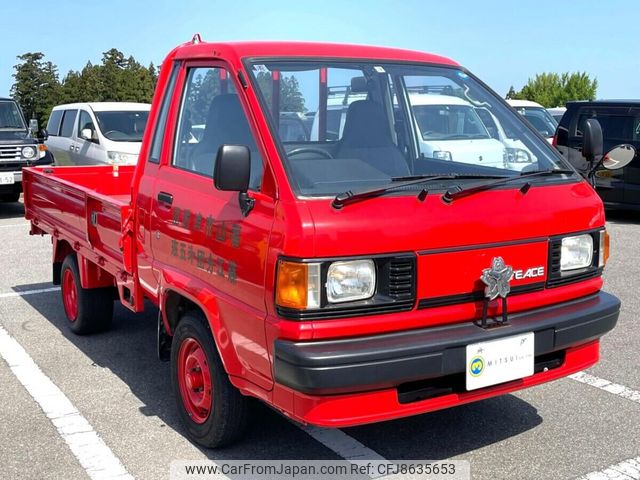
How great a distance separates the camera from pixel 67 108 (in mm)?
15141

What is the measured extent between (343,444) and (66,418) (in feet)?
5.14

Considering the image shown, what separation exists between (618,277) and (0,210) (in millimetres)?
10265

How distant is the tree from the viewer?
66.0 meters

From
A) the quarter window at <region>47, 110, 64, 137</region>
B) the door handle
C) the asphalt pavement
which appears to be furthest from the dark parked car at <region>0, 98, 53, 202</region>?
the door handle

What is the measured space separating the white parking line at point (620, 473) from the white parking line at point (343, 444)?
3.12ft

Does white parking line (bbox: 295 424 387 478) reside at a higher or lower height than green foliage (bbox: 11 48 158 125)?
lower

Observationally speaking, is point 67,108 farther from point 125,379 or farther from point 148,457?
point 148,457

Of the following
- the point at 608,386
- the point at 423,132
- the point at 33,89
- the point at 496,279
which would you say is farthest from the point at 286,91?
the point at 33,89

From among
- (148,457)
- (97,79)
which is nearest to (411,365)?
(148,457)

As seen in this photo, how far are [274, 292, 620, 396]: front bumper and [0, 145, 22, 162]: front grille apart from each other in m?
11.0

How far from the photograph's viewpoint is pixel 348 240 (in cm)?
307

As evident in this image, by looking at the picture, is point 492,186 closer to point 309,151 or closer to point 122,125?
point 309,151

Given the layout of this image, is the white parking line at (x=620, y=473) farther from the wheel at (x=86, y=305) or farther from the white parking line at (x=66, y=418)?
the wheel at (x=86, y=305)

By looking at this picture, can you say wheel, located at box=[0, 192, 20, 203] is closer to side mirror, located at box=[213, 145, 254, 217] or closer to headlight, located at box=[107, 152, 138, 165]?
headlight, located at box=[107, 152, 138, 165]
